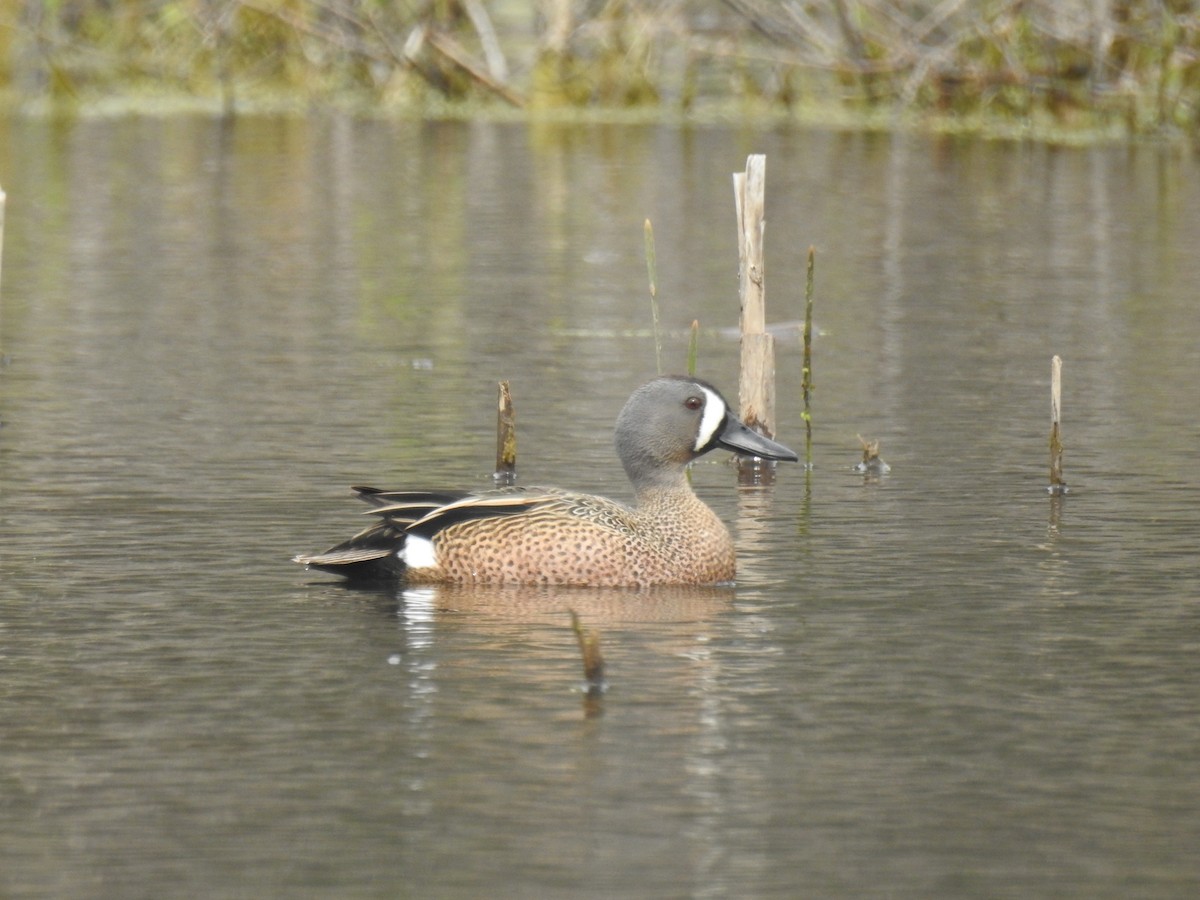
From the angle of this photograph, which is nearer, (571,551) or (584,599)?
(584,599)

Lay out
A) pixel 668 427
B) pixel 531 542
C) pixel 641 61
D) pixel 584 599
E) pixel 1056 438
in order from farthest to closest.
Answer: pixel 641 61 < pixel 1056 438 < pixel 668 427 < pixel 531 542 < pixel 584 599

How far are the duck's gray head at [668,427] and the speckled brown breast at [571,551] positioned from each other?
366 mm

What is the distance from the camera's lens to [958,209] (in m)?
25.2

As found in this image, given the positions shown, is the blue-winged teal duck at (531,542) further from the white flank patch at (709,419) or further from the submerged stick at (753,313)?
the submerged stick at (753,313)

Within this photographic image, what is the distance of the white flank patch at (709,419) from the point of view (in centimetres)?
1027

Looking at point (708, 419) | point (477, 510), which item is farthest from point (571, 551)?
point (708, 419)

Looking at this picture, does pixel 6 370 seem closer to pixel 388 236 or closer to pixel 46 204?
pixel 388 236

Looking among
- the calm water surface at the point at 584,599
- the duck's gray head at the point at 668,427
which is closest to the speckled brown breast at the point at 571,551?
the calm water surface at the point at 584,599

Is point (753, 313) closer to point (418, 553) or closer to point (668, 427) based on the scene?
point (668, 427)

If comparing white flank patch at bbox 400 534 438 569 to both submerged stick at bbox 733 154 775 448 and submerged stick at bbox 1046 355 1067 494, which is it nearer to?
submerged stick at bbox 733 154 775 448

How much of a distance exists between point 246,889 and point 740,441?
4597 mm

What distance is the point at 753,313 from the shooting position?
12570 millimetres

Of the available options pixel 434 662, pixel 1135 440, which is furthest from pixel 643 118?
pixel 434 662

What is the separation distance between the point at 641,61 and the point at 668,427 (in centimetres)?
2586
